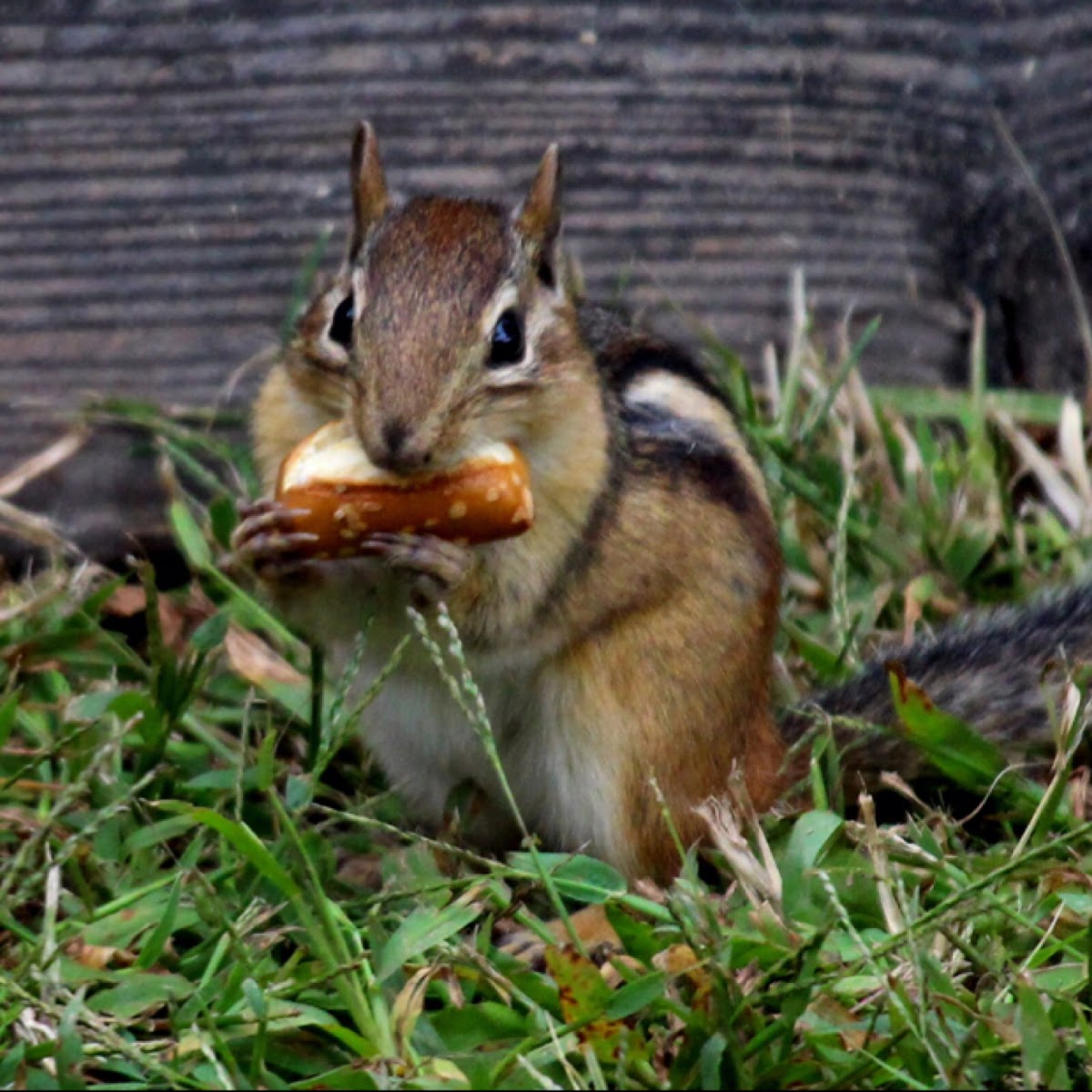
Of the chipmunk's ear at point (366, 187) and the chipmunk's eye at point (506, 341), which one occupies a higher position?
the chipmunk's ear at point (366, 187)

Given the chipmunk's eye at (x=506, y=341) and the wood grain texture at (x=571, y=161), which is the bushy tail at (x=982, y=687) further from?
the wood grain texture at (x=571, y=161)

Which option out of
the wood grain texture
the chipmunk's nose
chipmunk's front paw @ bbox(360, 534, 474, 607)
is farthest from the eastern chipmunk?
the wood grain texture

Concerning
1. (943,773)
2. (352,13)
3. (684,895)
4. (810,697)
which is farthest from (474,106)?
(684,895)

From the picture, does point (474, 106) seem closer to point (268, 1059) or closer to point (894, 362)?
point (894, 362)

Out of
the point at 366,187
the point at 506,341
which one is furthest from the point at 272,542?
the point at 366,187

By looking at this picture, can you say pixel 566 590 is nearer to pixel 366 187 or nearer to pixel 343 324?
pixel 343 324

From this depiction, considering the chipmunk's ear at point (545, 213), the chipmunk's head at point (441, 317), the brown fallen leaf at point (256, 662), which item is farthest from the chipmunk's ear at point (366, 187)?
the brown fallen leaf at point (256, 662)
